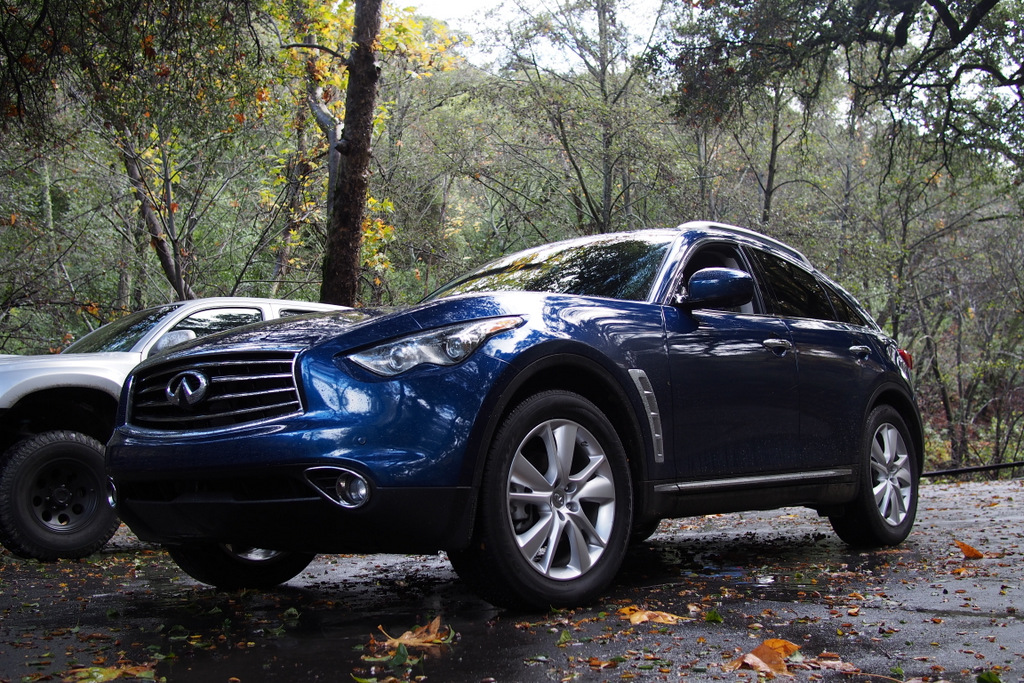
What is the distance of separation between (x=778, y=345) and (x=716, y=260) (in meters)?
0.58

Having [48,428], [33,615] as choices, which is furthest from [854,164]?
[33,615]

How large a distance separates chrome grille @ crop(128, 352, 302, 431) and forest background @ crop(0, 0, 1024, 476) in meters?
5.65

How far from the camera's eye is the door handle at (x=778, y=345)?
5078 millimetres

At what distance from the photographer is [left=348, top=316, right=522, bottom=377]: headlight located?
11.9 feet

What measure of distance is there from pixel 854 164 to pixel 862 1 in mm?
15665

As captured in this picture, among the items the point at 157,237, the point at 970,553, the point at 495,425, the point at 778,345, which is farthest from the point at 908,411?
the point at 157,237

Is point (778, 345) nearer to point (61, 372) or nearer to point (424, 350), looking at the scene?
point (424, 350)

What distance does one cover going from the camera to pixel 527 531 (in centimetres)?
380

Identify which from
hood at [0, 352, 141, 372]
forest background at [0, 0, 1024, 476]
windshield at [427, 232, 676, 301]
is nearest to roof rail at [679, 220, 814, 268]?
windshield at [427, 232, 676, 301]

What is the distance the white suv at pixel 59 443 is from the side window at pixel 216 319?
0.93 ft

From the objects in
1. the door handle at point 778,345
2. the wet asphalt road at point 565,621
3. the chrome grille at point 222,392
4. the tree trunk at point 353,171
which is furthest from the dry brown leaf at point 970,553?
the tree trunk at point 353,171

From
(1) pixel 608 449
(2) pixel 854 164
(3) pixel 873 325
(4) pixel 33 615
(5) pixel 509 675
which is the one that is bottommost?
(4) pixel 33 615

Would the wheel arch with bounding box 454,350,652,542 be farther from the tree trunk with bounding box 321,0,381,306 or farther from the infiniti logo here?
the tree trunk with bounding box 321,0,381,306

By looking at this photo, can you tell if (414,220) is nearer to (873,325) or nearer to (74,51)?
(74,51)
